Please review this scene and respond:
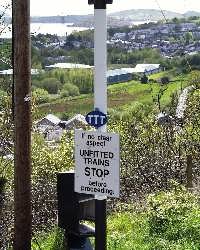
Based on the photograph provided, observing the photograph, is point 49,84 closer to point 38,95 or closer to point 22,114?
point 38,95

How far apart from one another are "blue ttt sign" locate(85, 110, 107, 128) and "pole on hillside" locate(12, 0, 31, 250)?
4.30 feet

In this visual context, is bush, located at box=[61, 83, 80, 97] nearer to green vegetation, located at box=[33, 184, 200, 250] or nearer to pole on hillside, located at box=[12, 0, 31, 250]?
green vegetation, located at box=[33, 184, 200, 250]

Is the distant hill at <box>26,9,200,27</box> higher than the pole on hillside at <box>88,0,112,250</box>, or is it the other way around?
the distant hill at <box>26,9,200,27</box>

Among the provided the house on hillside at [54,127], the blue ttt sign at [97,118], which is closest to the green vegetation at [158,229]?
the blue ttt sign at [97,118]

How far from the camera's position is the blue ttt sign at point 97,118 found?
184 inches

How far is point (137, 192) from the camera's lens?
39.6 feet

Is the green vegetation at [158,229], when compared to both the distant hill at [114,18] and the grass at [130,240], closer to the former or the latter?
the grass at [130,240]

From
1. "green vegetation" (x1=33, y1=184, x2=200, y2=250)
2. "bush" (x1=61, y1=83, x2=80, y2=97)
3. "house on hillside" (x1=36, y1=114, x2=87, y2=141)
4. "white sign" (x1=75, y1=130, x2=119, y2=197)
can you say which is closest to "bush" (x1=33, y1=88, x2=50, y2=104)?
"house on hillside" (x1=36, y1=114, x2=87, y2=141)

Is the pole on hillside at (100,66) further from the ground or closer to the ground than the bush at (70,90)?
further from the ground

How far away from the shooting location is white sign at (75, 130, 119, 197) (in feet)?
15.2

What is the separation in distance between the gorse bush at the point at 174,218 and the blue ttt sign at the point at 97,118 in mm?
2712

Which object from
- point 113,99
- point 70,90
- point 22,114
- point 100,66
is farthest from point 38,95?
point 70,90

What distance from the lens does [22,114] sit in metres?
5.82

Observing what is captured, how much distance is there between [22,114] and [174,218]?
107 inches
